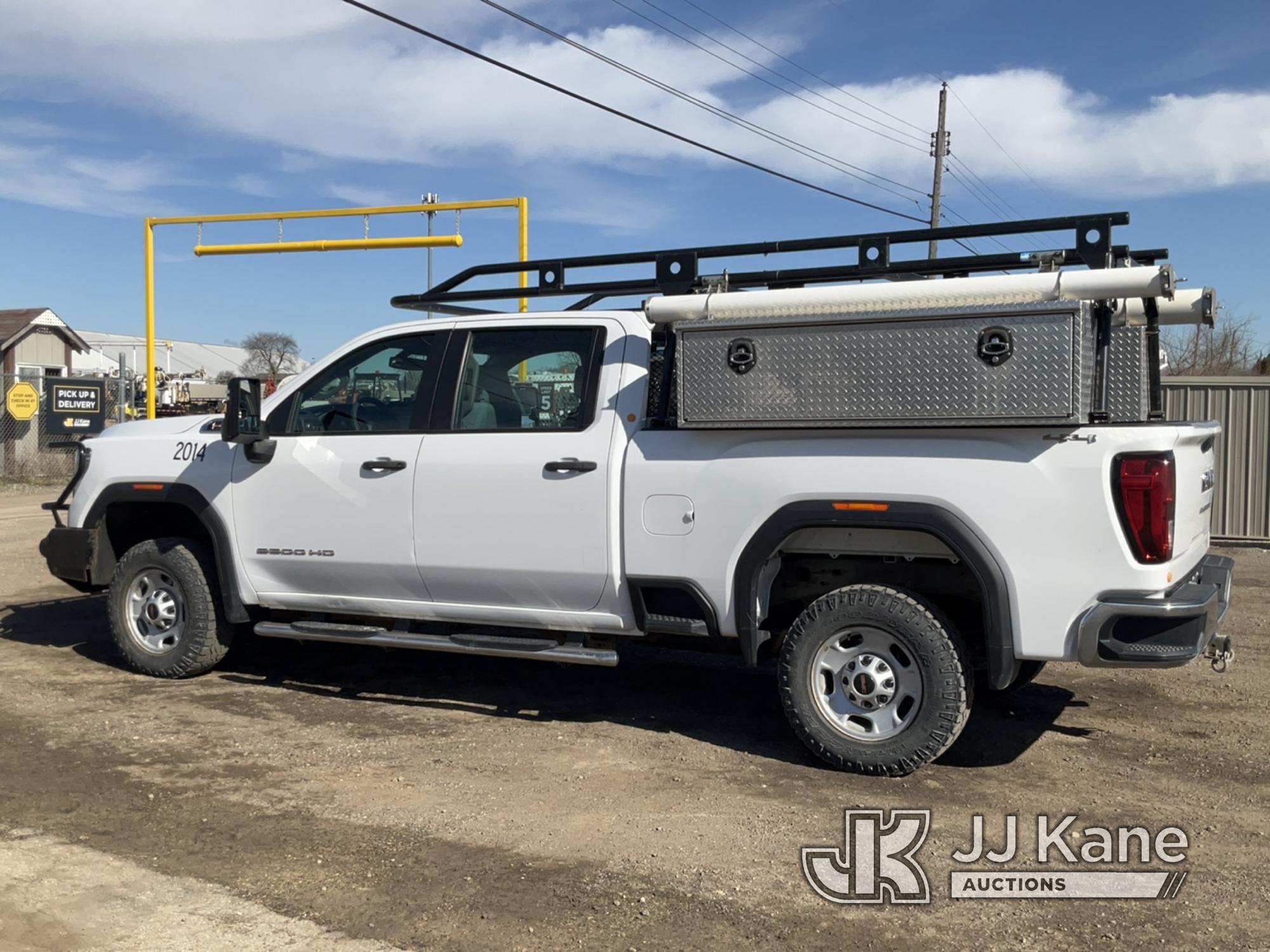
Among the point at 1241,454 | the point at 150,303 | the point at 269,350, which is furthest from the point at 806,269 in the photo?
the point at 269,350

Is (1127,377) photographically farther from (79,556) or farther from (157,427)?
(79,556)

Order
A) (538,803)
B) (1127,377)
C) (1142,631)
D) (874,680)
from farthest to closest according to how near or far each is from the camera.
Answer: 1. (1127,377)
2. (874,680)
3. (538,803)
4. (1142,631)

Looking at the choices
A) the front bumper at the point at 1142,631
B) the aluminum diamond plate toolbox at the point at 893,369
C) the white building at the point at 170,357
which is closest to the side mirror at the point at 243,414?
the aluminum diamond plate toolbox at the point at 893,369

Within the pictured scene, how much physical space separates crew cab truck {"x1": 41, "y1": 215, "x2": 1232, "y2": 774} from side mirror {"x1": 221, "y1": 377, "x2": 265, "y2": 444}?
0.02m

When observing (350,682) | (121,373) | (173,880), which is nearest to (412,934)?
(173,880)

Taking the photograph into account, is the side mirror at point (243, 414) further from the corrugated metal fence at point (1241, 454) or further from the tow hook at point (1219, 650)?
the corrugated metal fence at point (1241, 454)

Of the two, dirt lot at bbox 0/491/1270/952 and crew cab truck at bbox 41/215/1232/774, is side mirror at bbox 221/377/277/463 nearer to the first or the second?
crew cab truck at bbox 41/215/1232/774

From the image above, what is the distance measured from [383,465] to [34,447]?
723 inches

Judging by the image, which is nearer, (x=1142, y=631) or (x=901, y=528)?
A: (x=1142, y=631)

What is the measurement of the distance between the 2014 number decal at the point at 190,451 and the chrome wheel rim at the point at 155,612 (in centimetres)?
70

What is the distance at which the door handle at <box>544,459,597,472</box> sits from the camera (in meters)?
5.80

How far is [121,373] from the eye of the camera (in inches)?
826

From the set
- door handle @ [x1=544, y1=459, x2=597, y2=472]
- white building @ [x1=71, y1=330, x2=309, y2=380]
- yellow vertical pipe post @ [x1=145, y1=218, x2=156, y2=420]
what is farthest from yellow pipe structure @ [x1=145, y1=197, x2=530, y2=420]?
white building @ [x1=71, y1=330, x2=309, y2=380]

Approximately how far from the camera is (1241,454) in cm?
1359
